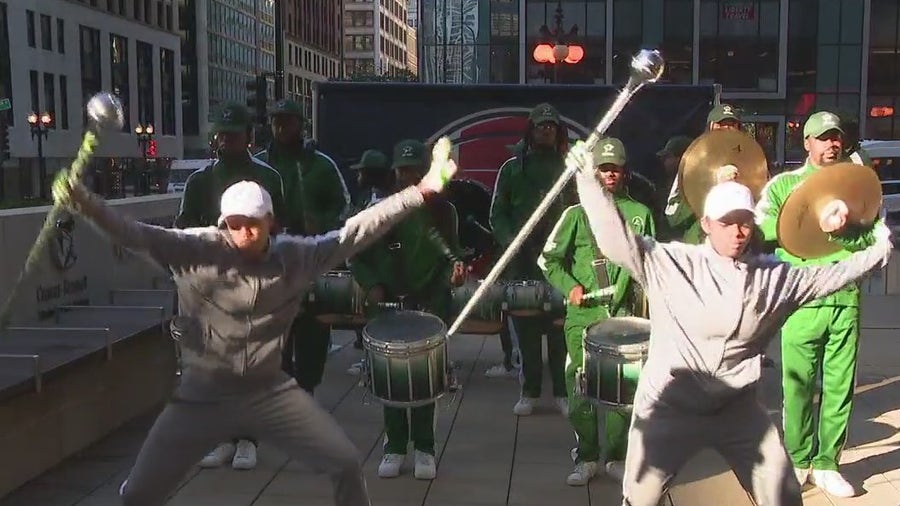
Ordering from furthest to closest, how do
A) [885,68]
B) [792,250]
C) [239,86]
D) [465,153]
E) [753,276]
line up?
[239,86] → [885,68] → [465,153] → [792,250] → [753,276]

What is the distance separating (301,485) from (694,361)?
9.17 feet

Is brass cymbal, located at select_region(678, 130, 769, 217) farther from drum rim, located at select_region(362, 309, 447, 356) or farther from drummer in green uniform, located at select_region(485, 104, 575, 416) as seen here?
drum rim, located at select_region(362, 309, 447, 356)

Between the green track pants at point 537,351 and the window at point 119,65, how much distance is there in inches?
2757

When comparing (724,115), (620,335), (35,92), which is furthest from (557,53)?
(35,92)

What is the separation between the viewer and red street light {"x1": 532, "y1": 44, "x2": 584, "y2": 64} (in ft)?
53.9

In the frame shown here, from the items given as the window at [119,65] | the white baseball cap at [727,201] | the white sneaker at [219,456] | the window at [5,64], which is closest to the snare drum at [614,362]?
the white baseball cap at [727,201]

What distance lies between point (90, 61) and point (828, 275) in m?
72.2

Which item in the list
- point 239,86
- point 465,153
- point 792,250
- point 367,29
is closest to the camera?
point 792,250

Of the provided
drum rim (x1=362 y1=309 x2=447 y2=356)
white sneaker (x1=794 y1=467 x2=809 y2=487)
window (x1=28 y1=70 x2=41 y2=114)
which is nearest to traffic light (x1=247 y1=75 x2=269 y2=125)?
drum rim (x1=362 y1=309 x2=447 y2=356)

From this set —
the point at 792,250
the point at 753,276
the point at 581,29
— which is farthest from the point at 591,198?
the point at 581,29

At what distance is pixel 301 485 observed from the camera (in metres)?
5.79

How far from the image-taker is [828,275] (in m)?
4.01

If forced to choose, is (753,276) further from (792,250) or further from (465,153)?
(465,153)

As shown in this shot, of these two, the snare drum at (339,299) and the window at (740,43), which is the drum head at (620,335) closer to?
the snare drum at (339,299)
